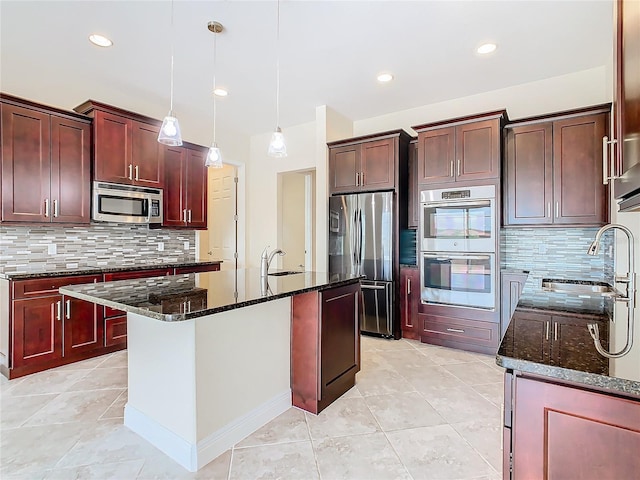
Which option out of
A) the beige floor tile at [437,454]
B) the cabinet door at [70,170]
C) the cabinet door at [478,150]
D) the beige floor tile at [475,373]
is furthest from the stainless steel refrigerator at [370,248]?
the cabinet door at [70,170]

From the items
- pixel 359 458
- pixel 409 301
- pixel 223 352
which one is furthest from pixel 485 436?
pixel 409 301

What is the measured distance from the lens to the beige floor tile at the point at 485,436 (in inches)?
71.5

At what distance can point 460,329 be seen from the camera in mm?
3596

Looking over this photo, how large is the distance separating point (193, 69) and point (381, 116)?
8.20 ft

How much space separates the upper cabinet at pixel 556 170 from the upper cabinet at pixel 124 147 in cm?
387

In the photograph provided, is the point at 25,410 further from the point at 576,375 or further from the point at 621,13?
the point at 621,13

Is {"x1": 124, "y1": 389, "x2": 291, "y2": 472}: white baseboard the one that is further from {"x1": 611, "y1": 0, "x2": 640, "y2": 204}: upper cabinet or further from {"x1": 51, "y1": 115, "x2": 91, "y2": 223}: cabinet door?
{"x1": 51, "y1": 115, "x2": 91, "y2": 223}: cabinet door

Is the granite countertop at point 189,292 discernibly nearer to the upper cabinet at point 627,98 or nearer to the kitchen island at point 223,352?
the kitchen island at point 223,352

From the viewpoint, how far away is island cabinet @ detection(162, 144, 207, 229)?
164 inches

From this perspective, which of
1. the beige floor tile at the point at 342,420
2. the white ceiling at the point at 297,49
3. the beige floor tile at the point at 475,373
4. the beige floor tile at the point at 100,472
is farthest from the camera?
the beige floor tile at the point at 475,373

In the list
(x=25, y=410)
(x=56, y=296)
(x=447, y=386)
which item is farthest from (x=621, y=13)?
(x=56, y=296)

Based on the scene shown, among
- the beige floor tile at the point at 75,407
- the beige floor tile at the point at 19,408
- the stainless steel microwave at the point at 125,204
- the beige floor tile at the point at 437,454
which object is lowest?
the beige floor tile at the point at 437,454

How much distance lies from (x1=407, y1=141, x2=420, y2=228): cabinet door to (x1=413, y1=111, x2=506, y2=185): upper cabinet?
0.82 ft

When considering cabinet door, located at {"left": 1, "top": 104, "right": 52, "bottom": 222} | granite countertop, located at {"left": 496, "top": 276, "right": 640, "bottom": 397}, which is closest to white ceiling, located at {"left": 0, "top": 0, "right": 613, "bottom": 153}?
cabinet door, located at {"left": 1, "top": 104, "right": 52, "bottom": 222}
